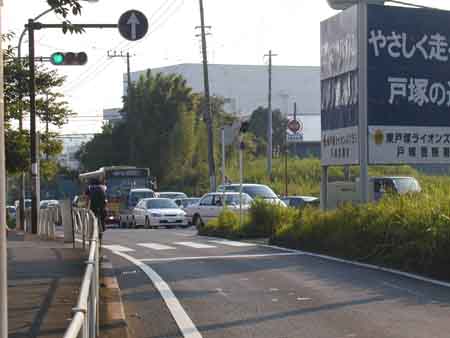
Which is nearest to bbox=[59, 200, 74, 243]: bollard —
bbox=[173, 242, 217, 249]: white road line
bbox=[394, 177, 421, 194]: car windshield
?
bbox=[173, 242, 217, 249]: white road line

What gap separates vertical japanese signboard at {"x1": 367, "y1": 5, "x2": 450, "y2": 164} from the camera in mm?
21484

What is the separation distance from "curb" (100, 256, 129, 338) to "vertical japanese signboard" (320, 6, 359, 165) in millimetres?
9453

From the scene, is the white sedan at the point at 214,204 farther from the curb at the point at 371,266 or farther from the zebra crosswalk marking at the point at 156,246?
the curb at the point at 371,266

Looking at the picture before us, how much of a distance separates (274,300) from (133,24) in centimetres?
1039

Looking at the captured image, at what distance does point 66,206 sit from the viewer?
24.9 metres

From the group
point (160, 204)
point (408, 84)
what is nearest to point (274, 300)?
point (408, 84)

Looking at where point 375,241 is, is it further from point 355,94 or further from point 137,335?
point 137,335

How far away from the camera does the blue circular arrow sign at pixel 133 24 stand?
67.9 feet

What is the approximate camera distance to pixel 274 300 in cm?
1222

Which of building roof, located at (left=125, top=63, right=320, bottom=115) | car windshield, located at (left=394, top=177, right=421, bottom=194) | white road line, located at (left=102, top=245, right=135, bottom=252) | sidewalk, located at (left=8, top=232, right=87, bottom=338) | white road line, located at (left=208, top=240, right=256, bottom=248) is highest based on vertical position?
building roof, located at (left=125, top=63, right=320, bottom=115)

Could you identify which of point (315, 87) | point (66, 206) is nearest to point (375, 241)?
point (66, 206)

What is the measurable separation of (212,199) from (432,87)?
13.9 meters

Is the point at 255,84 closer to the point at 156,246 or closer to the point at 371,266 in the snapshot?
the point at 156,246

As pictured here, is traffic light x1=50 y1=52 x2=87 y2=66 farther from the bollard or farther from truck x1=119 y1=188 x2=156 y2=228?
truck x1=119 y1=188 x2=156 y2=228
